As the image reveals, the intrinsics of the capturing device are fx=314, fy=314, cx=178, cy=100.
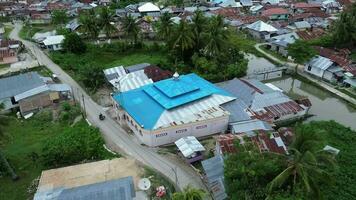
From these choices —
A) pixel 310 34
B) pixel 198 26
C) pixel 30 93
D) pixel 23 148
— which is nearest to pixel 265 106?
pixel 198 26

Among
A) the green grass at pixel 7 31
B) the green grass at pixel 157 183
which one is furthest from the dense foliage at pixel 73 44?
the green grass at pixel 157 183

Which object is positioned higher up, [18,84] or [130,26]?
[130,26]

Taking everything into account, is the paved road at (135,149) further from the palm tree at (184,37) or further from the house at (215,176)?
the palm tree at (184,37)

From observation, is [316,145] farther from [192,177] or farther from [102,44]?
[102,44]

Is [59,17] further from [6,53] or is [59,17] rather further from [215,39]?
[215,39]

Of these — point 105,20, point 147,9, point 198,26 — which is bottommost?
point 147,9

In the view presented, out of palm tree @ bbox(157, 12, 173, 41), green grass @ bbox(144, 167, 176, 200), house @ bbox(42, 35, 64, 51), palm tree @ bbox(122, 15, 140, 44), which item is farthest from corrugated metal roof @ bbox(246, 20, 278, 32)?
green grass @ bbox(144, 167, 176, 200)

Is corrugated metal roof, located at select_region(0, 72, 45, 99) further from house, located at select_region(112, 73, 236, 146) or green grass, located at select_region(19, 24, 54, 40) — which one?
green grass, located at select_region(19, 24, 54, 40)
